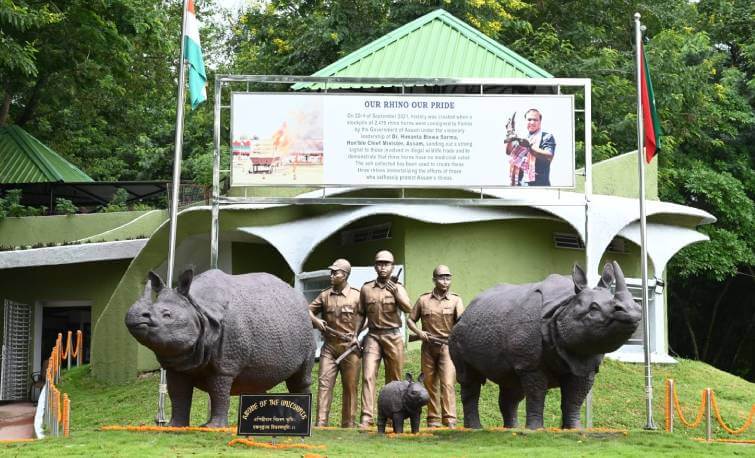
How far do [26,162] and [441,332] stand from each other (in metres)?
20.5

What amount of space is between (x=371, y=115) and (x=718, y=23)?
2002 centimetres

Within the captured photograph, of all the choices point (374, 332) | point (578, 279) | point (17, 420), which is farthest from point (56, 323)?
point (578, 279)

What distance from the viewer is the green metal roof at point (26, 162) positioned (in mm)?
33531

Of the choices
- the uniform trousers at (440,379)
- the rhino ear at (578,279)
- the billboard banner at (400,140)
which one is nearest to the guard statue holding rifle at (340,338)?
the uniform trousers at (440,379)

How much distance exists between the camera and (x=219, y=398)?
1380 centimetres

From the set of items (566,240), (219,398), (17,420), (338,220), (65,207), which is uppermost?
(65,207)

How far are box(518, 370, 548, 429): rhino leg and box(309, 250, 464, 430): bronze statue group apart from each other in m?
1.99

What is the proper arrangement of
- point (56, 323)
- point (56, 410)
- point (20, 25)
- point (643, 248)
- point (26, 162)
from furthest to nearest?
point (26, 162)
point (56, 323)
point (20, 25)
point (643, 248)
point (56, 410)

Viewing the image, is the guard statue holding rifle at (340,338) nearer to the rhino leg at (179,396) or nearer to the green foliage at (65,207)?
the rhino leg at (179,396)

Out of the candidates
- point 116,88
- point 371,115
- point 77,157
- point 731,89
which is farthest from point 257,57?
point 371,115

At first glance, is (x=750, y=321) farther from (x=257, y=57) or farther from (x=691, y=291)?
(x=257, y=57)

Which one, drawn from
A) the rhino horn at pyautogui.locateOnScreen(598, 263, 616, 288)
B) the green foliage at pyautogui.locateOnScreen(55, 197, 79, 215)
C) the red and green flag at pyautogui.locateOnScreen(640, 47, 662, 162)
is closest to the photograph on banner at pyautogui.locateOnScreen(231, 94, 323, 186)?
the red and green flag at pyautogui.locateOnScreen(640, 47, 662, 162)

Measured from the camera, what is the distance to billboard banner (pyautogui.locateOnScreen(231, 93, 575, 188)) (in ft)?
64.7

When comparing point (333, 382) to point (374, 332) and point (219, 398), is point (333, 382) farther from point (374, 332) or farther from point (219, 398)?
point (219, 398)
